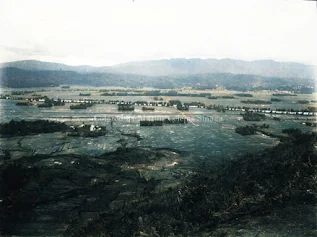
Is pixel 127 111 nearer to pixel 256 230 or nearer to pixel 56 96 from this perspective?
pixel 56 96

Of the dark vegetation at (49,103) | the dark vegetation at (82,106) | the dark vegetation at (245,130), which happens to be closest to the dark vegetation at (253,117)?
the dark vegetation at (245,130)

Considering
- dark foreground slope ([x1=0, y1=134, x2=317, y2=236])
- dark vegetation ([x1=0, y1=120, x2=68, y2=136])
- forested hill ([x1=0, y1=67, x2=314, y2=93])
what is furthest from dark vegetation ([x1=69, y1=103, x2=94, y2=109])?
dark foreground slope ([x1=0, y1=134, x2=317, y2=236])

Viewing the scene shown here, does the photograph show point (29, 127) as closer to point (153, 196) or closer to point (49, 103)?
point (49, 103)

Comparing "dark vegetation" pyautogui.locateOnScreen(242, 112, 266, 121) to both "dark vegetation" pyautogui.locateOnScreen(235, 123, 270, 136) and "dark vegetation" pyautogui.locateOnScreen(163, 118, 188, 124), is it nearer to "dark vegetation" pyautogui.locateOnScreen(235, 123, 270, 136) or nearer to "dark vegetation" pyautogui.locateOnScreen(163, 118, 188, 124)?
"dark vegetation" pyautogui.locateOnScreen(235, 123, 270, 136)

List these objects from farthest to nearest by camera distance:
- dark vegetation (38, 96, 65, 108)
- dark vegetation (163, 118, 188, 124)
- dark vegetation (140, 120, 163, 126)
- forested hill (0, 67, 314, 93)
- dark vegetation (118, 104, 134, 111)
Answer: dark vegetation (118, 104, 134, 111), dark vegetation (38, 96, 65, 108), forested hill (0, 67, 314, 93), dark vegetation (163, 118, 188, 124), dark vegetation (140, 120, 163, 126)

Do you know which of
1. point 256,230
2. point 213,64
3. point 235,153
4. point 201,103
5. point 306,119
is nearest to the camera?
point 256,230

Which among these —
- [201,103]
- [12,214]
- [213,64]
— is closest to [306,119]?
[201,103]
